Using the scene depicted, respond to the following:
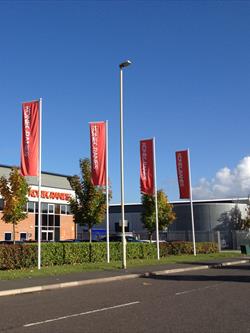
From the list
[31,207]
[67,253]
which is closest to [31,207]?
[31,207]

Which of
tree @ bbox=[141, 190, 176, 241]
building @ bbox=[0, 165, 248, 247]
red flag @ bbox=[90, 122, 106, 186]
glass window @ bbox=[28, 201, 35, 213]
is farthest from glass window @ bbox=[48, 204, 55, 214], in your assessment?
red flag @ bbox=[90, 122, 106, 186]

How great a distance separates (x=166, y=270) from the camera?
2281 centimetres

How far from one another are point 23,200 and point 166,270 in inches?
720

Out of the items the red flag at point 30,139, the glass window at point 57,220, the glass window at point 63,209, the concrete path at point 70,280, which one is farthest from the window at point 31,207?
the concrete path at point 70,280

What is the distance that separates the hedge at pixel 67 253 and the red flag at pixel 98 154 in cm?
398

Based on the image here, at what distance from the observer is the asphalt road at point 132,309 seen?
885 centimetres

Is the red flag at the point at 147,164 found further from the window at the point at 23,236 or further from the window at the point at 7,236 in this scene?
the window at the point at 23,236

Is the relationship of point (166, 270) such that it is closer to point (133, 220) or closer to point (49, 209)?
point (49, 209)

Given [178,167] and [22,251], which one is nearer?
[22,251]

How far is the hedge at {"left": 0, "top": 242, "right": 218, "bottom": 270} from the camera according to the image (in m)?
22.9

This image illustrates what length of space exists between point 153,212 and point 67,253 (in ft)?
74.6

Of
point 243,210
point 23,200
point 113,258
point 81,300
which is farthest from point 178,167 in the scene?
point 243,210

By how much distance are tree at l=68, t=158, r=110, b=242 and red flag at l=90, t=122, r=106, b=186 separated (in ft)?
29.6

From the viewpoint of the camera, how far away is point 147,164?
30094mm
